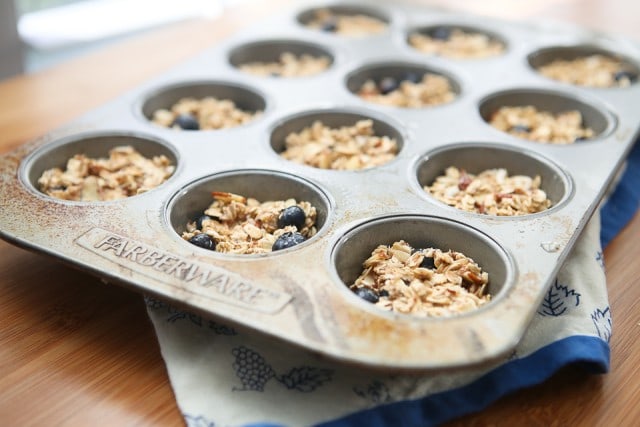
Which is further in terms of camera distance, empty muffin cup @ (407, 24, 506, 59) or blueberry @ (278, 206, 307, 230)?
empty muffin cup @ (407, 24, 506, 59)

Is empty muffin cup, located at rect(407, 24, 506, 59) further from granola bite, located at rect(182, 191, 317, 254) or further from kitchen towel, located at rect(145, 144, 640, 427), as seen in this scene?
kitchen towel, located at rect(145, 144, 640, 427)

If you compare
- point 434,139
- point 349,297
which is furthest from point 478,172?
point 349,297

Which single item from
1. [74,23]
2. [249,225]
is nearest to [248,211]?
[249,225]

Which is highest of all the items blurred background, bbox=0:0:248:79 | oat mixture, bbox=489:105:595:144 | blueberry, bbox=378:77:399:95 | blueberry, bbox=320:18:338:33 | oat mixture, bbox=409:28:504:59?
blueberry, bbox=320:18:338:33

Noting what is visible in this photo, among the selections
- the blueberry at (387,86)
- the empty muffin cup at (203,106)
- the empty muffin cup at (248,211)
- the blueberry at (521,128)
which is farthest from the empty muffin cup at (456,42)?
the empty muffin cup at (248,211)

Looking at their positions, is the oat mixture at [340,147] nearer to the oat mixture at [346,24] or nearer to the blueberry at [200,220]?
the blueberry at [200,220]

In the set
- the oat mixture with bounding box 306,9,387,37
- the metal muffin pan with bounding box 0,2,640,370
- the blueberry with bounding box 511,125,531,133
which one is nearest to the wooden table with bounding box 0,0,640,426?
the metal muffin pan with bounding box 0,2,640,370
